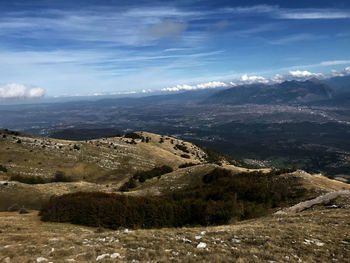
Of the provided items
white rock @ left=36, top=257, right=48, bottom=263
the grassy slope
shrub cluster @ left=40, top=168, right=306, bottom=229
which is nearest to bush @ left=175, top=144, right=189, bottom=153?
the grassy slope

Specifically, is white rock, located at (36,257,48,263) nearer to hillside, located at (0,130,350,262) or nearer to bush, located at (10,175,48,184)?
hillside, located at (0,130,350,262)

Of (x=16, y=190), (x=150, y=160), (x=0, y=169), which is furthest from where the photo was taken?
(x=150, y=160)

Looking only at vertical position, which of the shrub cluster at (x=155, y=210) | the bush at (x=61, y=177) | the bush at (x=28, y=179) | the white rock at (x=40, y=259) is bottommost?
the bush at (x=61, y=177)

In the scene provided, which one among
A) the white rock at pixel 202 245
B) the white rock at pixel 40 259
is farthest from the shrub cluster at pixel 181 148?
the white rock at pixel 40 259

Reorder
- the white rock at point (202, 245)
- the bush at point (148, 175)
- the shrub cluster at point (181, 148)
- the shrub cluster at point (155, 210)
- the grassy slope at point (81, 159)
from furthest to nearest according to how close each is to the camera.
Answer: the shrub cluster at point (181, 148), the grassy slope at point (81, 159), the bush at point (148, 175), the shrub cluster at point (155, 210), the white rock at point (202, 245)

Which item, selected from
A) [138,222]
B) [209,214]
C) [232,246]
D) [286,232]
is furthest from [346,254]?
[138,222]

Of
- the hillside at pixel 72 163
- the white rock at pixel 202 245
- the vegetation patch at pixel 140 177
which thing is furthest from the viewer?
the vegetation patch at pixel 140 177

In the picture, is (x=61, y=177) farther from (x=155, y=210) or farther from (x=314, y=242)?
(x=314, y=242)

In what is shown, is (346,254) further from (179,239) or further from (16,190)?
(16,190)

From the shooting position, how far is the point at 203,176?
158ft

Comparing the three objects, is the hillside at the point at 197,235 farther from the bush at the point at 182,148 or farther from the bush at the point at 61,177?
the bush at the point at 182,148

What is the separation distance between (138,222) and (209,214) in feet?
28.5

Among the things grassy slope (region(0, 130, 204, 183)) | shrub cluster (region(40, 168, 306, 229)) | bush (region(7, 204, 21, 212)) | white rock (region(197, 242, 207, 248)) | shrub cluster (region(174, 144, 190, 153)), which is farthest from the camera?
shrub cluster (region(174, 144, 190, 153))

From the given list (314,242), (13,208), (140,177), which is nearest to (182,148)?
(140,177)
